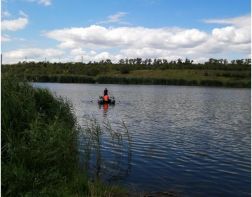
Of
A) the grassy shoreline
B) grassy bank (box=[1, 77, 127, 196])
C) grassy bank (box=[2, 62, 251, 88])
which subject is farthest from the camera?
grassy bank (box=[2, 62, 251, 88])

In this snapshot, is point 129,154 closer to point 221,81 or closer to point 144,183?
point 144,183

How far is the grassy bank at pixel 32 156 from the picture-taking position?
915cm

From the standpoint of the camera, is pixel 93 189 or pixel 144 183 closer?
pixel 93 189

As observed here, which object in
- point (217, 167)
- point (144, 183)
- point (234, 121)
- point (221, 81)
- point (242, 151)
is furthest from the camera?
point (221, 81)

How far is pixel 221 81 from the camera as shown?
10931 centimetres

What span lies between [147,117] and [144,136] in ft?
35.8

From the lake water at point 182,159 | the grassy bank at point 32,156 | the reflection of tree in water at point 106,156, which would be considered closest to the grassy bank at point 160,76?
the lake water at point 182,159

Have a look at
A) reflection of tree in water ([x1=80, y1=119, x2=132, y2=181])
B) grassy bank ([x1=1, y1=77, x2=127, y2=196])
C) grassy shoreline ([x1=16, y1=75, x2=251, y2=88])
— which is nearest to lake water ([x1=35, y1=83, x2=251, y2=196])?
reflection of tree in water ([x1=80, y1=119, x2=132, y2=181])

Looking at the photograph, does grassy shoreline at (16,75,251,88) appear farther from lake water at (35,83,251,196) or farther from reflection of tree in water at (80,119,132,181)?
reflection of tree in water at (80,119,132,181)

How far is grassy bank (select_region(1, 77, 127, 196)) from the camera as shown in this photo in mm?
9148

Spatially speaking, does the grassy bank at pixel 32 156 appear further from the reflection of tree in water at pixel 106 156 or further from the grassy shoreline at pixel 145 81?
the grassy shoreline at pixel 145 81

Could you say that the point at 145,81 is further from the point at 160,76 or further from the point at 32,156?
the point at 32,156

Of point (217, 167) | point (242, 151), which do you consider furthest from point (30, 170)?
point (242, 151)

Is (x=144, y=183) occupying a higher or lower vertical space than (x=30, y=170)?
lower
